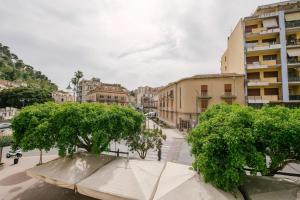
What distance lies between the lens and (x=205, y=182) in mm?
6496

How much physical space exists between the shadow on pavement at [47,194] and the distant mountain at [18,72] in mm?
69398

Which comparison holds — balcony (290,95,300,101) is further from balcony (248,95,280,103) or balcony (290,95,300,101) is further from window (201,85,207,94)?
window (201,85,207,94)

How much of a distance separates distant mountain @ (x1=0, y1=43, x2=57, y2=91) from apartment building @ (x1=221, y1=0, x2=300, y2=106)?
233 feet

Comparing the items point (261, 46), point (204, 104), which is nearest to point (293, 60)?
point (261, 46)

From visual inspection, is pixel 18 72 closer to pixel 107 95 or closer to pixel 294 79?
pixel 107 95

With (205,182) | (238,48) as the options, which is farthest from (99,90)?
(205,182)

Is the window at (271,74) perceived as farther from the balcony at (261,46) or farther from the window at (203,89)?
the window at (203,89)

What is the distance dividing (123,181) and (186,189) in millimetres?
2613

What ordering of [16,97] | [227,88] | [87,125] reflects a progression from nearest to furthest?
[87,125] < [227,88] < [16,97]

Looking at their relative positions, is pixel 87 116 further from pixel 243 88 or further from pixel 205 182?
pixel 243 88

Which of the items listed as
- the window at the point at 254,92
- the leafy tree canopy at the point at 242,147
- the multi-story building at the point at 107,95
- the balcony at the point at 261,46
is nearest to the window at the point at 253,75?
the window at the point at 254,92

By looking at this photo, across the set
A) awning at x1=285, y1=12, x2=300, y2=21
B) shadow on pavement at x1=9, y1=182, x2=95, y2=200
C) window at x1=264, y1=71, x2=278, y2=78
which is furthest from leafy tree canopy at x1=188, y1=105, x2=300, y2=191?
awning at x1=285, y1=12, x2=300, y2=21

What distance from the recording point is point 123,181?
7309 mm

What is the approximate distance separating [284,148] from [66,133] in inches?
365
